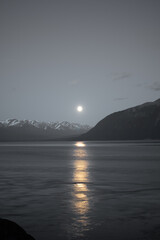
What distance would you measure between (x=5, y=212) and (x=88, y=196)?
286 inches

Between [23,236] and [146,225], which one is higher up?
[23,236]

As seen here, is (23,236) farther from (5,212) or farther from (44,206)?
(44,206)

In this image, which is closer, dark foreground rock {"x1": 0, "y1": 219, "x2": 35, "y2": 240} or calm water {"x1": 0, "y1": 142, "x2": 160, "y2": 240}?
dark foreground rock {"x1": 0, "y1": 219, "x2": 35, "y2": 240}

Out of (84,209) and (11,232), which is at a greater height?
(11,232)

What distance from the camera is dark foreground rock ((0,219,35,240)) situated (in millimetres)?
10250

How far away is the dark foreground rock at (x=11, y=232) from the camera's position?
404 inches

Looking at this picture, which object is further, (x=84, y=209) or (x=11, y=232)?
(x=84, y=209)

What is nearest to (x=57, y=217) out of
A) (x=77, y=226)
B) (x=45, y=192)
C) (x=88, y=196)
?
(x=77, y=226)

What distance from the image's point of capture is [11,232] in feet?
34.3

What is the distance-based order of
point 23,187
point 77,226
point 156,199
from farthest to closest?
point 23,187
point 156,199
point 77,226

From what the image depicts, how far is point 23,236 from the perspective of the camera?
408 inches

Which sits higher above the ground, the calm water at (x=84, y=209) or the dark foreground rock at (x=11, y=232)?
the dark foreground rock at (x=11, y=232)

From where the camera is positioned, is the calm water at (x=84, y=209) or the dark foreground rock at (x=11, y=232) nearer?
the dark foreground rock at (x=11, y=232)

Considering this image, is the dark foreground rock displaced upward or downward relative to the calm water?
upward
